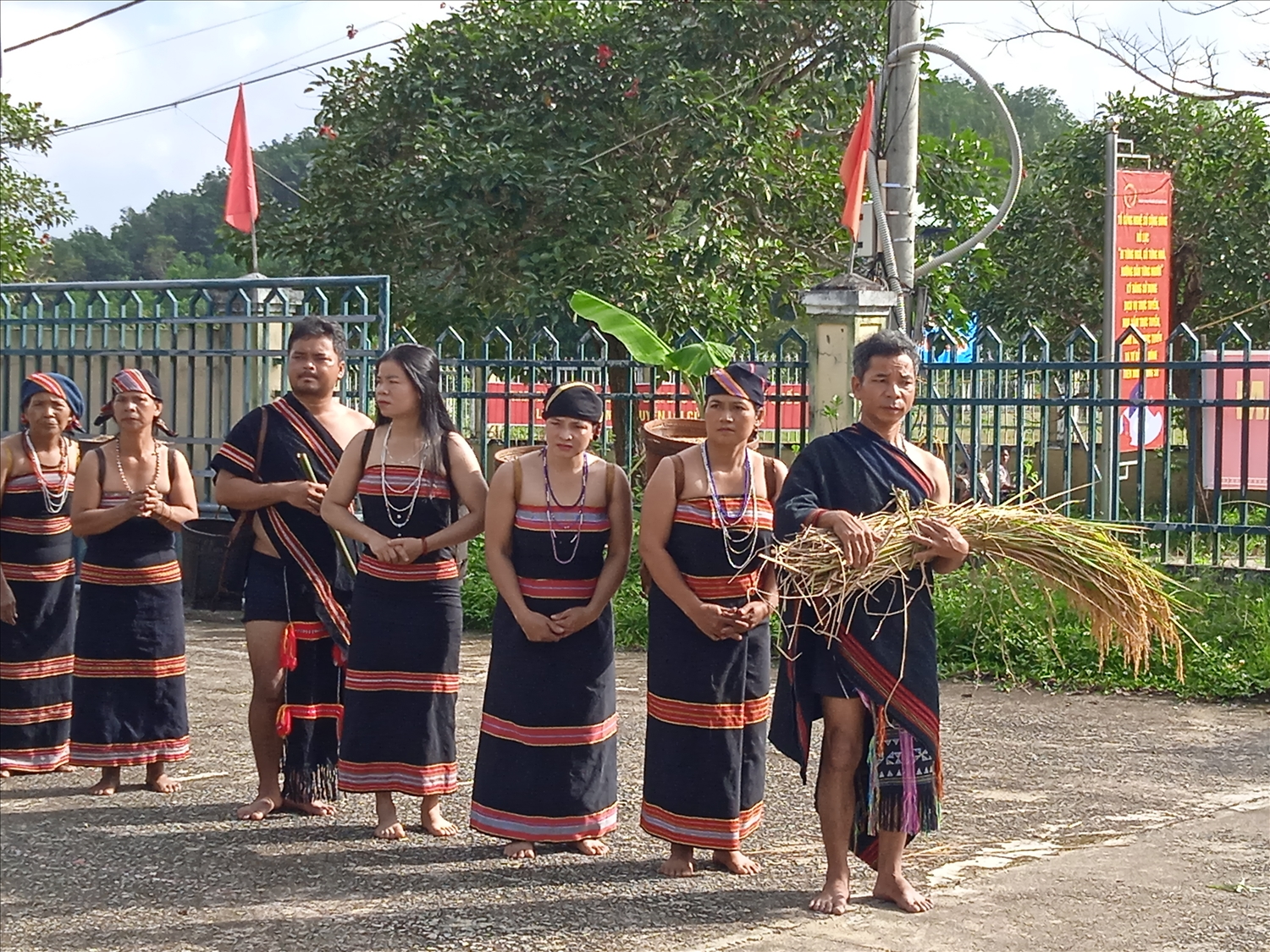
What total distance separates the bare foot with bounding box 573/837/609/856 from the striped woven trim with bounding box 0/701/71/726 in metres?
2.64

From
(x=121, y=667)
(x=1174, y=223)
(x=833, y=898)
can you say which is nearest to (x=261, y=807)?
(x=121, y=667)

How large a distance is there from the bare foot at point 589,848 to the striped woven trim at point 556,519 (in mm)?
1006

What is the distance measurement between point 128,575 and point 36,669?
788mm

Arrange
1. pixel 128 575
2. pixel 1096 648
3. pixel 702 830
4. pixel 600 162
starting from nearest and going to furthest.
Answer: pixel 702 830 < pixel 128 575 < pixel 1096 648 < pixel 600 162

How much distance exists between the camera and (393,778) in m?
5.52

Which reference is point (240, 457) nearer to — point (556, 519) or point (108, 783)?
point (556, 519)

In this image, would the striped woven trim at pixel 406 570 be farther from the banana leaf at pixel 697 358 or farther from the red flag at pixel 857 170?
the red flag at pixel 857 170

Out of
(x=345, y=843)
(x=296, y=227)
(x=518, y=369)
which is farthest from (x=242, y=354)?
(x=345, y=843)

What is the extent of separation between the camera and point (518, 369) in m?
11.0

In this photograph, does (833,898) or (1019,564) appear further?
(1019,564)

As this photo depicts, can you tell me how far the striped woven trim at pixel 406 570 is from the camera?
5.55 meters

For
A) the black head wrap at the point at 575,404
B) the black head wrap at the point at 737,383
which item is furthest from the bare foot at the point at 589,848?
the black head wrap at the point at 737,383

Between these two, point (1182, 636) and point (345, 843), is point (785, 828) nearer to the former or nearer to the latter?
point (345, 843)

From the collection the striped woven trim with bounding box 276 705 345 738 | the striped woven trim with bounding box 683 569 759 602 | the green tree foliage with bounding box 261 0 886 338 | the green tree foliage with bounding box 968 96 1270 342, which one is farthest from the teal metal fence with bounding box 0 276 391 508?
the green tree foliage with bounding box 968 96 1270 342
